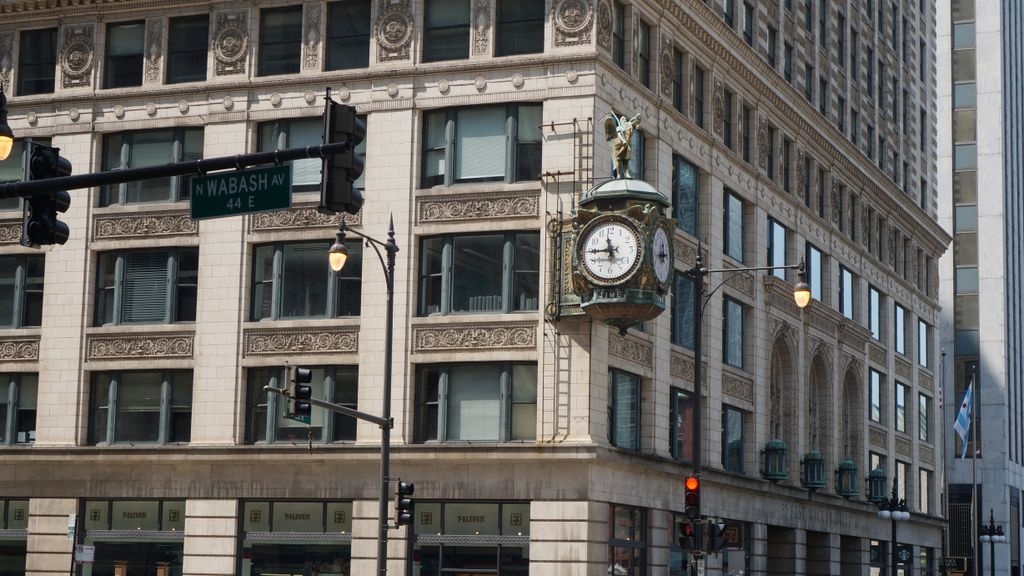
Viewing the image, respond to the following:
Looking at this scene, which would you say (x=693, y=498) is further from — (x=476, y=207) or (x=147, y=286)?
(x=147, y=286)

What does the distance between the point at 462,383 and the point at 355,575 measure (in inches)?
232

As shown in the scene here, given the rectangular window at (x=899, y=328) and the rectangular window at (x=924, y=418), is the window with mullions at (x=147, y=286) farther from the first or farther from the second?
the rectangular window at (x=924, y=418)

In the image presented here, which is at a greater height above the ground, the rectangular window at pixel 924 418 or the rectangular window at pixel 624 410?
the rectangular window at pixel 924 418

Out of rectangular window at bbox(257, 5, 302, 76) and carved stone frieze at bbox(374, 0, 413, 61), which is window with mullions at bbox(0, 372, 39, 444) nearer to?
rectangular window at bbox(257, 5, 302, 76)

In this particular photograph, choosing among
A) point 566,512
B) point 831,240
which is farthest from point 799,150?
point 566,512

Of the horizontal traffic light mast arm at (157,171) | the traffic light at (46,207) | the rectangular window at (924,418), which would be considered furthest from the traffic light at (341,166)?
the rectangular window at (924,418)

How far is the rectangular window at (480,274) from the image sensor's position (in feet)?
144

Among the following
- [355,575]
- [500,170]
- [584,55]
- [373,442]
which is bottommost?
[355,575]

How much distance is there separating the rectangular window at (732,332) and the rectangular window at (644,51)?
29.1ft

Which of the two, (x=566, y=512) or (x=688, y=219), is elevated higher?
(x=688, y=219)

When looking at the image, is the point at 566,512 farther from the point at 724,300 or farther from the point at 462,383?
the point at 724,300

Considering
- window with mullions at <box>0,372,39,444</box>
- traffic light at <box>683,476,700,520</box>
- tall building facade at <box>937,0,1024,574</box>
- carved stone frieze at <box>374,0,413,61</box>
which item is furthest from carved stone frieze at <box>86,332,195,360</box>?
tall building facade at <box>937,0,1024,574</box>

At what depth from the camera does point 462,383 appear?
4400 centimetres

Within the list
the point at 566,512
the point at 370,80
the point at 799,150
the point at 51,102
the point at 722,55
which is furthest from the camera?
the point at 799,150
